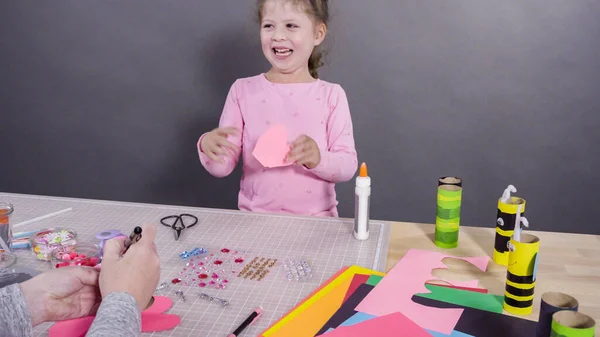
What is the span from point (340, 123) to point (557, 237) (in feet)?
2.48

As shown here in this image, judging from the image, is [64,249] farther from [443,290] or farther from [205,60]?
[205,60]

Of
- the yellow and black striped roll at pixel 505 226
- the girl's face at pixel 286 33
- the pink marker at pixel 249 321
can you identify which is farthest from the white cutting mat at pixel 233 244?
the girl's face at pixel 286 33

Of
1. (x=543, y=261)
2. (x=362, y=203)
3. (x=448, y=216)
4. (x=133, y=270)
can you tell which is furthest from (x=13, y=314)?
(x=543, y=261)

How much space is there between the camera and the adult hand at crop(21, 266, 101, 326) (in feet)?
2.93

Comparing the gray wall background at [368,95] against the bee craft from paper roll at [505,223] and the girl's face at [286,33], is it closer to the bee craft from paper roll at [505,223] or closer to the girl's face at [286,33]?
the girl's face at [286,33]

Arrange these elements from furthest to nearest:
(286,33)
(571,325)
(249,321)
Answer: (286,33)
(249,321)
(571,325)

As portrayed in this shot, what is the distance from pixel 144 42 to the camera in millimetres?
2559

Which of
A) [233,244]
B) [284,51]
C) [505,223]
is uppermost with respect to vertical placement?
[284,51]

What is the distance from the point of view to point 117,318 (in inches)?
31.8

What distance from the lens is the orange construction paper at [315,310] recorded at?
0.99m

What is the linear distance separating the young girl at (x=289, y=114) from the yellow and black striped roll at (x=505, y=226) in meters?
0.59

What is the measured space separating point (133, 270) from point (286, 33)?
105 cm

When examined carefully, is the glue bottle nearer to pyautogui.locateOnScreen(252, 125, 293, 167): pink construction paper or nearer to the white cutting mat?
the white cutting mat

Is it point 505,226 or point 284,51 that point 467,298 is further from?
point 284,51
